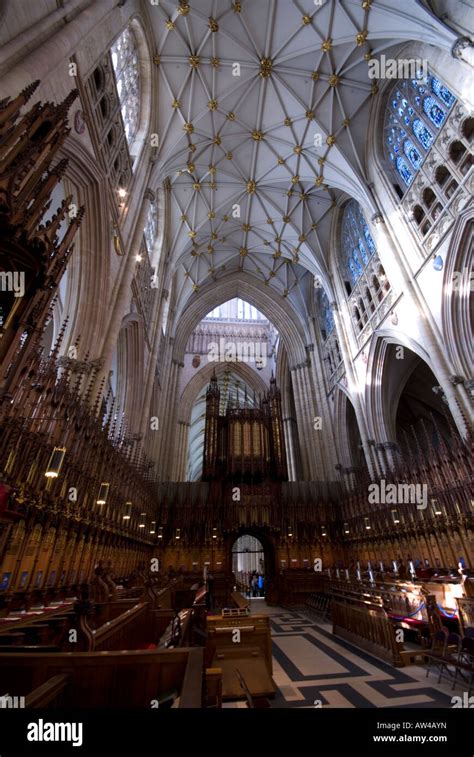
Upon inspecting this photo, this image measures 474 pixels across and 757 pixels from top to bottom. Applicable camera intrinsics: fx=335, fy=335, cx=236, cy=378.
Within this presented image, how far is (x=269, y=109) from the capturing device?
1639 cm

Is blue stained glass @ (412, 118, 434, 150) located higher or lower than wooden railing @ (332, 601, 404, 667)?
higher

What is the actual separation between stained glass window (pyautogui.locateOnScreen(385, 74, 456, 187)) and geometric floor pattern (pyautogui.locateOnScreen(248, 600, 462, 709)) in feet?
50.7

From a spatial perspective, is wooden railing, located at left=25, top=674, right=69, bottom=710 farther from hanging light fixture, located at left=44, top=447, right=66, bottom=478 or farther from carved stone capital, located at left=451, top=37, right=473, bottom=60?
carved stone capital, located at left=451, top=37, right=473, bottom=60

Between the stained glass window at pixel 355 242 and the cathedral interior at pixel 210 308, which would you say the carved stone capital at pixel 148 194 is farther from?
the stained glass window at pixel 355 242

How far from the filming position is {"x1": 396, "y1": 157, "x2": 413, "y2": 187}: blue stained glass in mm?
13789

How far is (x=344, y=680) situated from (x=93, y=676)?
4.28 meters

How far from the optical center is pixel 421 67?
11828 mm

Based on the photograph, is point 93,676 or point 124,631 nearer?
point 93,676

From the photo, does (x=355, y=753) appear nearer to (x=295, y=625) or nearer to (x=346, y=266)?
(x=295, y=625)

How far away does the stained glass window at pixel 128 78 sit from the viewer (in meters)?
11.9

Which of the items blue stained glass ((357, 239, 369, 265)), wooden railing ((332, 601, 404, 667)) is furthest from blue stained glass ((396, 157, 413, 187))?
wooden railing ((332, 601, 404, 667))

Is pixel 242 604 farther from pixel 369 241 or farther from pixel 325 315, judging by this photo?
pixel 325 315

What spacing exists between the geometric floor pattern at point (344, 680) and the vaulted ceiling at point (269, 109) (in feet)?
51.9

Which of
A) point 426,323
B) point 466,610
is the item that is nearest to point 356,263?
point 426,323
